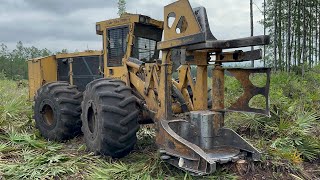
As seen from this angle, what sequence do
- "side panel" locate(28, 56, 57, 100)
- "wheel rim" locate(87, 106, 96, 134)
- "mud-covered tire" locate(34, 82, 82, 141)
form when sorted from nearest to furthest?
"wheel rim" locate(87, 106, 96, 134), "mud-covered tire" locate(34, 82, 82, 141), "side panel" locate(28, 56, 57, 100)

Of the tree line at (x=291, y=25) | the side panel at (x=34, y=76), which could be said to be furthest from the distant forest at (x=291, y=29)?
the side panel at (x=34, y=76)

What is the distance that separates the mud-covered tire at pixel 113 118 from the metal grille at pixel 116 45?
1.20 m

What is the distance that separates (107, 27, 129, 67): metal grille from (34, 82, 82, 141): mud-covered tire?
98 cm

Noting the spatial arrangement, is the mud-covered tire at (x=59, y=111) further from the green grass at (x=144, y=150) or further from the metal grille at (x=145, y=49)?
the metal grille at (x=145, y=49)

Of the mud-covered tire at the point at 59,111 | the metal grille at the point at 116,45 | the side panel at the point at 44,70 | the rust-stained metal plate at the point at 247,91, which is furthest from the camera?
the side panel at the point at 44,70

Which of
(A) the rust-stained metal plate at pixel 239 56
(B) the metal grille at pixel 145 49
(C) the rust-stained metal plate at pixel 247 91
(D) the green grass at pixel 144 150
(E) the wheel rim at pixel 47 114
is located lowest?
(D) the green grass at pixel 144 150

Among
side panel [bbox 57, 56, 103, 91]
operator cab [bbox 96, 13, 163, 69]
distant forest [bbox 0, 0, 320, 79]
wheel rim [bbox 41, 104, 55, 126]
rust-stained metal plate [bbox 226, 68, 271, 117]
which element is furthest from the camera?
distant forest [bbox 0, 0, 320, 79]

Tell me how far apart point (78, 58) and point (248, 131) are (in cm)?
398

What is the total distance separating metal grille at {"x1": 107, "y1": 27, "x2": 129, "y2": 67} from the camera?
266 inches

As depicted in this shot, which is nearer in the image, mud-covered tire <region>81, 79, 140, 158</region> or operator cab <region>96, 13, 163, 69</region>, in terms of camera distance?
mud-covered tire <region>81, 79, 140, 158</region>

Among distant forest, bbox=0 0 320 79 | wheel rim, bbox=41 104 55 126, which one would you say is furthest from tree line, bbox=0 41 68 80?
wheel rim, bbox=41 104 55 126

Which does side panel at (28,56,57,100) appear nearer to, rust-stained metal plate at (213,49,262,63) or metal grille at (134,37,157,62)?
metal grille at (134,37,157,62)

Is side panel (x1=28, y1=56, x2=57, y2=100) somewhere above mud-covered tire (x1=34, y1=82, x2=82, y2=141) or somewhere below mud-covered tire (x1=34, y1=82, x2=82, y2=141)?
above

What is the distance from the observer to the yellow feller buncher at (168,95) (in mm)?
4699
